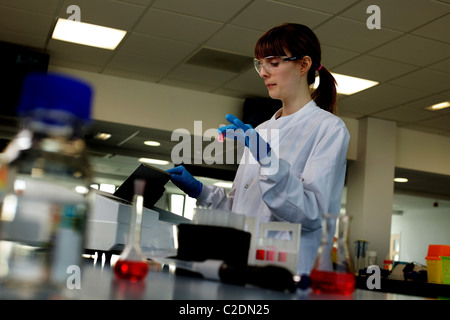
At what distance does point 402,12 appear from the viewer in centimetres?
372

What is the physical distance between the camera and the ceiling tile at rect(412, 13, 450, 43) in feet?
12.5

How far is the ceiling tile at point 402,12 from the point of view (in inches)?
141

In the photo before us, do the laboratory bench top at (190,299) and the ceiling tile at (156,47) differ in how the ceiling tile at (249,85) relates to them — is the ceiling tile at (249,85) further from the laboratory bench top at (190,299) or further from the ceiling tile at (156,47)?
the laboratory bench top at (190,299)

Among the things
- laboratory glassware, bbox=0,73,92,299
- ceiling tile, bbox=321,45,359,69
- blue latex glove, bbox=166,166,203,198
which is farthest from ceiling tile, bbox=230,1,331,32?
laboratory glassware, bbox=0,73,92,299

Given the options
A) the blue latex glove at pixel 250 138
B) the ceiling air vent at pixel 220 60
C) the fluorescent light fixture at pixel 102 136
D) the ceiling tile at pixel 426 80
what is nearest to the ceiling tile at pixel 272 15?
the ceiling air vent at pixel 220 60

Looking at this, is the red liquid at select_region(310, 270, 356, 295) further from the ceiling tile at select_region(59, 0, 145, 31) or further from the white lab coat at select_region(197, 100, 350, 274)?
the ceiling tile at select_region(59, 0, 145, 31)

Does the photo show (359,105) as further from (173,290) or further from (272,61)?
(173,290)

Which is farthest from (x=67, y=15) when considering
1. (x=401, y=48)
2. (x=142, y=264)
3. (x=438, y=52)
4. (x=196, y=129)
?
(x=142, y=264)

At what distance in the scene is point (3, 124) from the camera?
5.79 m

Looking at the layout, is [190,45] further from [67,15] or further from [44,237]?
[44,237]

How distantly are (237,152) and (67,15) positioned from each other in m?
3.18

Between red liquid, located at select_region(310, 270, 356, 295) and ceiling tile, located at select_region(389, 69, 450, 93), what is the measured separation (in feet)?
14.2

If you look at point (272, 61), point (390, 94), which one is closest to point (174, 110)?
point (390, 94)

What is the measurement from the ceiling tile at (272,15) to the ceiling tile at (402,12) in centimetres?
23
